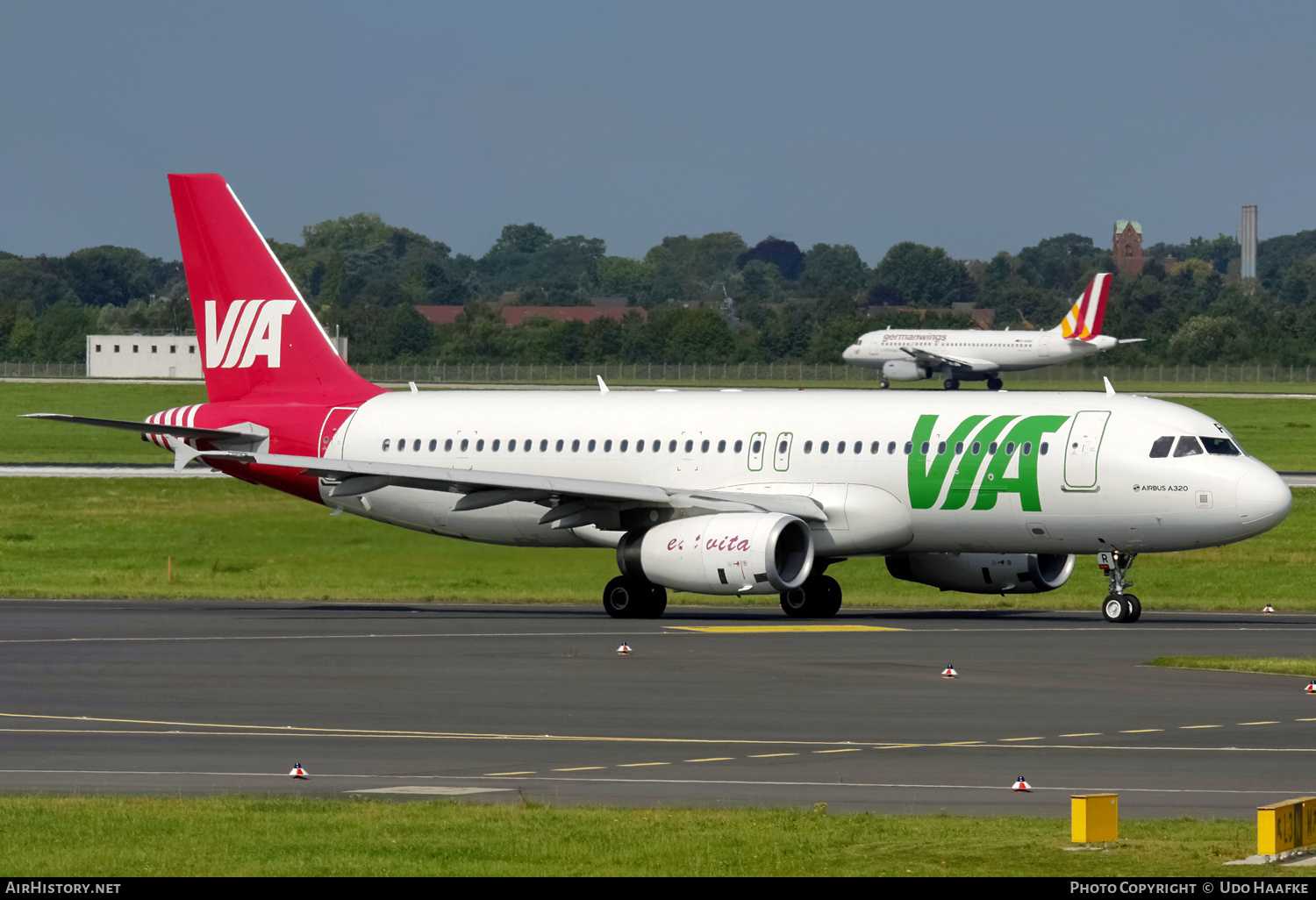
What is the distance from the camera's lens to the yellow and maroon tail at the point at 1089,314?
5876 inches

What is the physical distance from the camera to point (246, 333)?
48.4 metres

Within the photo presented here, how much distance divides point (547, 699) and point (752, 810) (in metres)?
9.66

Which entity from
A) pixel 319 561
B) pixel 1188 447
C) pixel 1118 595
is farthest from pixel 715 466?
pixel 319 561

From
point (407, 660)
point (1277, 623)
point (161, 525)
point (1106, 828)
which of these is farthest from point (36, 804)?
point (161, 525)

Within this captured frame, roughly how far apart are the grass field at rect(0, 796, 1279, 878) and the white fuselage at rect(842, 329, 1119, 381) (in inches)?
5311

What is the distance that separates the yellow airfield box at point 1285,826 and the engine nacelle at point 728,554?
2305 centimetres

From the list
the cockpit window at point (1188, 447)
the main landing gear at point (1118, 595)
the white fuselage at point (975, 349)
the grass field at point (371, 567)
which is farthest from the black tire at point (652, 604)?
the white fuselage at point (975, 349)

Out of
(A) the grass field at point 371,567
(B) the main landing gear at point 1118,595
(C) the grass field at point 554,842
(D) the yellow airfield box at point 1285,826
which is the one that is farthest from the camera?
(A) the grass field at point 371,567

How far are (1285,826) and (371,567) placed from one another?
35.1 m

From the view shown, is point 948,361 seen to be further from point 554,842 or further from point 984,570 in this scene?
point 554,842

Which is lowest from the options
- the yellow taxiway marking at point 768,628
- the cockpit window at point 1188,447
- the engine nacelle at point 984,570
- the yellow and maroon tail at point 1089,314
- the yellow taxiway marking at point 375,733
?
the yellow taxiway marking at point 768,628

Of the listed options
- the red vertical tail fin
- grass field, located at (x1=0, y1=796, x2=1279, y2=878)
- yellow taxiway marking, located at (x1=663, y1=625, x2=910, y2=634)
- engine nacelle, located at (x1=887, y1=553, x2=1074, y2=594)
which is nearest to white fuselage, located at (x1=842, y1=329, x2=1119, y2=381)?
the red vertical tail fin

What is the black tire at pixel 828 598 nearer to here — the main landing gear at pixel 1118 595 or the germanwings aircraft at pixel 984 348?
the main landing gear at pixel 1118 595

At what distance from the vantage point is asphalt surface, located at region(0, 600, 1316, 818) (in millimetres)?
20391
